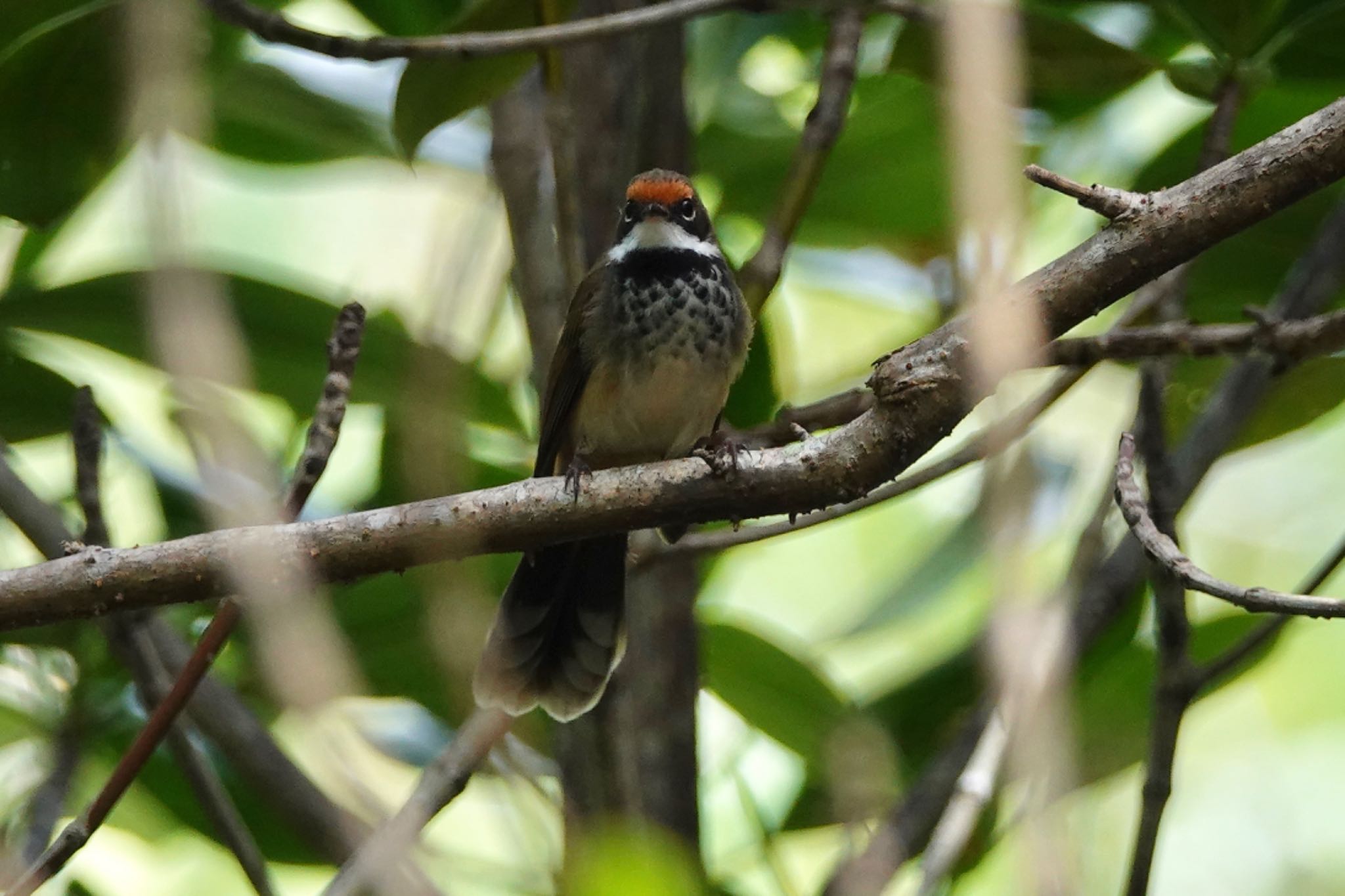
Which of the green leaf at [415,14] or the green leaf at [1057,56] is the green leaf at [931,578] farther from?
the green leaf at [415,14]

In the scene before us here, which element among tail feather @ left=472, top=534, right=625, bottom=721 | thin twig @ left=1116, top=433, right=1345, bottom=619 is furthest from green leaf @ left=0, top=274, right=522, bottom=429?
thin twig @ left=1116, top=433, right=1345, bottom=619

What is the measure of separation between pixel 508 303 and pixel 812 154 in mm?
1508

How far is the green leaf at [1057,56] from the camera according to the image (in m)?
3.19

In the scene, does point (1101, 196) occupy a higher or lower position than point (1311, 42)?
lower

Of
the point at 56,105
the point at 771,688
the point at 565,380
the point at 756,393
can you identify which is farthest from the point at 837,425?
the point at 56,105

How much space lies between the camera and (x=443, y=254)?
2.10 meters

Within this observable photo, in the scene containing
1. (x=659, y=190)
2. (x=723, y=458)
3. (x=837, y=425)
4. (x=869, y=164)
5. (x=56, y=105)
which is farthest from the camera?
(x=869, y=164)

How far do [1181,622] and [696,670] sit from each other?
3.67 ft

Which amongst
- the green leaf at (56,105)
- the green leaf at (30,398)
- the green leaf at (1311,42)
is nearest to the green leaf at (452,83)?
the green leaf at (56,105)

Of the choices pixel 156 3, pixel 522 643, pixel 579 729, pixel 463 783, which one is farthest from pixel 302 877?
pixel 156 3

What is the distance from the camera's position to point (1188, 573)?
2.13 meters

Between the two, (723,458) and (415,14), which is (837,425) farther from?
(415,14)

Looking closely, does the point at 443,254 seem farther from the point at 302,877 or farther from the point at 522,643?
the point at 302,877

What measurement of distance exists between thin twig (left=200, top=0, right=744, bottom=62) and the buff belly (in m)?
1.07
